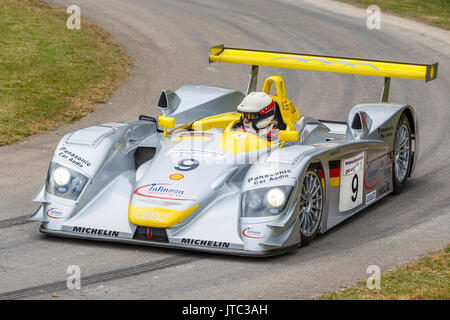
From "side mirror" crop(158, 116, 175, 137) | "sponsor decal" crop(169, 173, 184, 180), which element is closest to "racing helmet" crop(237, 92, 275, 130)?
"side mirror" crop(158, 116, 175, 137)

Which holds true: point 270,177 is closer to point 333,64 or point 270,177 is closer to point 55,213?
point 55,213

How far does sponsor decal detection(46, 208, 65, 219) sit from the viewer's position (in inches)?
367

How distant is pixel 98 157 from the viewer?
32.1 ft

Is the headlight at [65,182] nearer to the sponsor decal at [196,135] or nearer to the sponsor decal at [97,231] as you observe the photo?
the sponsor decal at [97,231]

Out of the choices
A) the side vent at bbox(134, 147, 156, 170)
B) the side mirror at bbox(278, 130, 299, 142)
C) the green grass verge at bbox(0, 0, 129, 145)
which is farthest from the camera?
the green grass verge at bbox(0, 0, 129, 145)

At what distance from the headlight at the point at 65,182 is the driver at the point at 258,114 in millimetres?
2011

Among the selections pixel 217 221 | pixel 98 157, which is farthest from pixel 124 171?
pixel 217 221

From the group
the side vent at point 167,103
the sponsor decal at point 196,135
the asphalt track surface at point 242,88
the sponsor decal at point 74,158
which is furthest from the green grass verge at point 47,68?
the sponsor decal at point 196,135

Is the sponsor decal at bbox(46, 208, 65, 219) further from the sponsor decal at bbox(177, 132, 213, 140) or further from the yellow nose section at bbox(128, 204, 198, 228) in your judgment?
the sponsor decal at bbox(177, 132, 213, 140)

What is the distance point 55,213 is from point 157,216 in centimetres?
122

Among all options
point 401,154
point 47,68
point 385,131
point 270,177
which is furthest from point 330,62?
point 47,68

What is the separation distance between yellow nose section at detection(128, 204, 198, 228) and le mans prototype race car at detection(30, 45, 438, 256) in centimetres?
1
